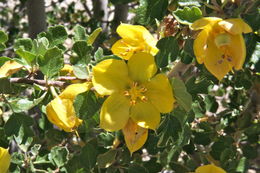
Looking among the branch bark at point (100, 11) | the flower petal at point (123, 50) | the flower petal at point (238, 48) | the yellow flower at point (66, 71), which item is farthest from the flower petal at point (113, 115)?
the branch bark at point (100, 11)

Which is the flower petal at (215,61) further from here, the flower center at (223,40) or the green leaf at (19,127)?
the green leaf at (19,127)

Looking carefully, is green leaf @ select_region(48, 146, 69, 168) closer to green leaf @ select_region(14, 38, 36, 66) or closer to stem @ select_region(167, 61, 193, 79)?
green leaf @ select_region(14, 38, 36, 66)

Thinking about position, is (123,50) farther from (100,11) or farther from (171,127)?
(100,11)

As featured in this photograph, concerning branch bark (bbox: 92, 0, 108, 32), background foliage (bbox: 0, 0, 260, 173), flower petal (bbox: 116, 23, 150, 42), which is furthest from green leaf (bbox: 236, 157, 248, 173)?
branch bark (bbox: 92, 0, 108, 32)

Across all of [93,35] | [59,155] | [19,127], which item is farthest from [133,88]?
[59,155]

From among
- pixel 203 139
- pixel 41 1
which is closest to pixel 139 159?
pixel 203 139

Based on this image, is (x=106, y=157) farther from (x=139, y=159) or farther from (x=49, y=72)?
(x=49, y=72)

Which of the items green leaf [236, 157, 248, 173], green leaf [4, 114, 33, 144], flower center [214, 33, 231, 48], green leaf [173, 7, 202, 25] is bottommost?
green leaf [236, 157, 248, 173]
